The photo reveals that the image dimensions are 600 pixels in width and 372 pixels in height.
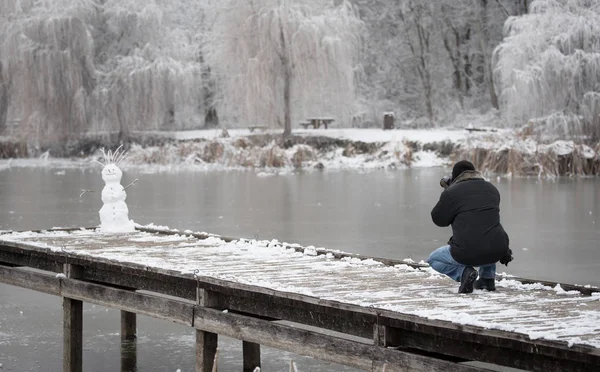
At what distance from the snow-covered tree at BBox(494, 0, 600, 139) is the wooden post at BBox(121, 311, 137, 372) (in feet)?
82.3

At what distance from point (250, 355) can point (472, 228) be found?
2626mm

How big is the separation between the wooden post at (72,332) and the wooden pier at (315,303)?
0.01 meters

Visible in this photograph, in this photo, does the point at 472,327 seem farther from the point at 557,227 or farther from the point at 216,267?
the point at 557,227

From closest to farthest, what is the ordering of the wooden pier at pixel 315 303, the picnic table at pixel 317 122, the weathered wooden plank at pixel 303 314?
1. the wooden pier at pixel 315 303
2. the weathered wooden plank at pixel 303 314
3. the picnic table at pixel 317 122

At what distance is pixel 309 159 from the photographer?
39594 mm

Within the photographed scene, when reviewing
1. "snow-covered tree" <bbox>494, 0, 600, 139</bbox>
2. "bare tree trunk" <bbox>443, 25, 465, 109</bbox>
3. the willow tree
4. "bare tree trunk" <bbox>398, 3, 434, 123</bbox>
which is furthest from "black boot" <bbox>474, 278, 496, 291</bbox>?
"bare tree trunk" <bbox>443, 25, 465, 109</bbox>

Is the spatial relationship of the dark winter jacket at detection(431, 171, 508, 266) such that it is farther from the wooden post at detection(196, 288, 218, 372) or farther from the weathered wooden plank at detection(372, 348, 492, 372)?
the wooden post at detection(196, 288, 218, 372)

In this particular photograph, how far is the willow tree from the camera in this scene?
39750 millimetres

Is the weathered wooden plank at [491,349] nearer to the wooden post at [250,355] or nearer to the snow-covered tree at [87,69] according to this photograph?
the wooden post at [250,355]

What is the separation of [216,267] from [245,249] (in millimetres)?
1351

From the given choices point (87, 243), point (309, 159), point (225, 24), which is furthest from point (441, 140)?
point (87, 243)

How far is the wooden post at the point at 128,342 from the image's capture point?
9.46m

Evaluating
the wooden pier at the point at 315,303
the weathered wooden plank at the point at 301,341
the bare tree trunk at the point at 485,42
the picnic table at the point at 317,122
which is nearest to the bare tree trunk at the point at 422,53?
the bare tree trunk at the point at 485,42

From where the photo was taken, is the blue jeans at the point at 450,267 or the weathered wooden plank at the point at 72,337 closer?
the blue jeans at the point at 450,267
